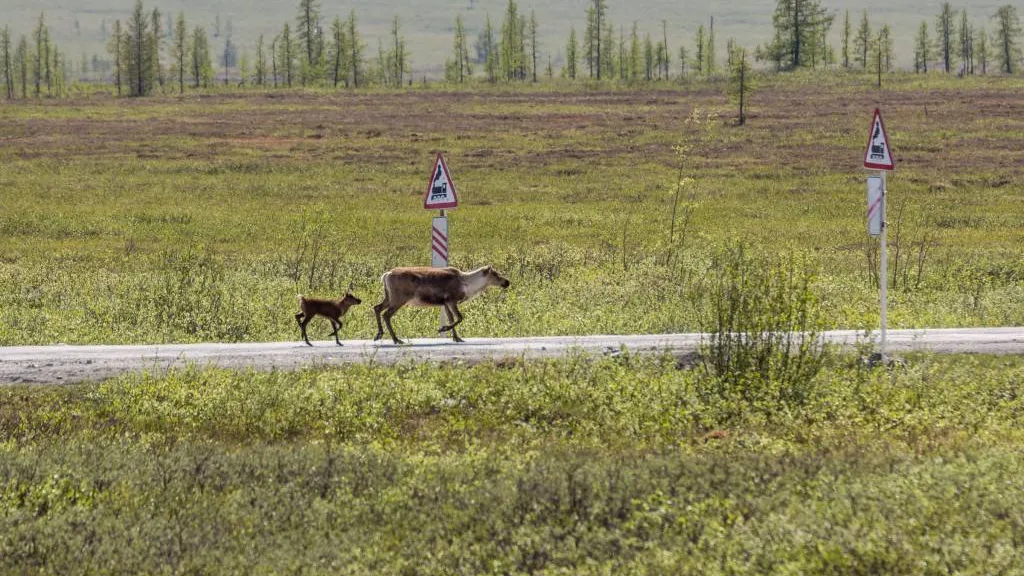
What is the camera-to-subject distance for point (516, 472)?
31.9ft

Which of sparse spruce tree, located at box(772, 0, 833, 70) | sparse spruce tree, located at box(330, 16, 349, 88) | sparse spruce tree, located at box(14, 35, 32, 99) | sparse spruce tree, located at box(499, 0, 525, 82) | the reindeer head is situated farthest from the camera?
sparse spruce tree, located at box(14, 35, 32, 99)

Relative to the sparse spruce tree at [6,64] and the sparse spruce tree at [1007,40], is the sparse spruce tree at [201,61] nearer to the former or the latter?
the sparse spruce tree at [6,64]

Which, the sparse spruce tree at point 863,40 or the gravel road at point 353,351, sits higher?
the sparse spruce tree at point 863,40

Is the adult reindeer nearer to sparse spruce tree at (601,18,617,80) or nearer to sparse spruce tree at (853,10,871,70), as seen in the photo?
sparse spruce tree at (853,10,871,70)

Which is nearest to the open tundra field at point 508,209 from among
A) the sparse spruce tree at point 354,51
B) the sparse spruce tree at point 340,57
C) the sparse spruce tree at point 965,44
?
the sparse spruce tree at point 354,51

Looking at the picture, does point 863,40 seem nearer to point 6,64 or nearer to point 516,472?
point 6,64

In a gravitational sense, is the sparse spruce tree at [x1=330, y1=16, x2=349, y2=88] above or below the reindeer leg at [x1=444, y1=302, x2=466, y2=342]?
above

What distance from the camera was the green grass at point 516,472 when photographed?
25.7 ft

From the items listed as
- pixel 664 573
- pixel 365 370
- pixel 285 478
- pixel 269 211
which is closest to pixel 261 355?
pixel 365 370

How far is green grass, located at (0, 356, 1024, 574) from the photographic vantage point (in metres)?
7.85

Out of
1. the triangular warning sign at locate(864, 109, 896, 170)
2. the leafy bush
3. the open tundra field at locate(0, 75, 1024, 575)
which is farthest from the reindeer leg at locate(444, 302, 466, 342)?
the triangular warning sign at locate(864, 109, 896, 170)

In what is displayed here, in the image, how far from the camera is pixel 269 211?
45.4 metres

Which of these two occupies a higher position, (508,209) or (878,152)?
(878,152)

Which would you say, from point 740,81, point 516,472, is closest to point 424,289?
point 516,472
